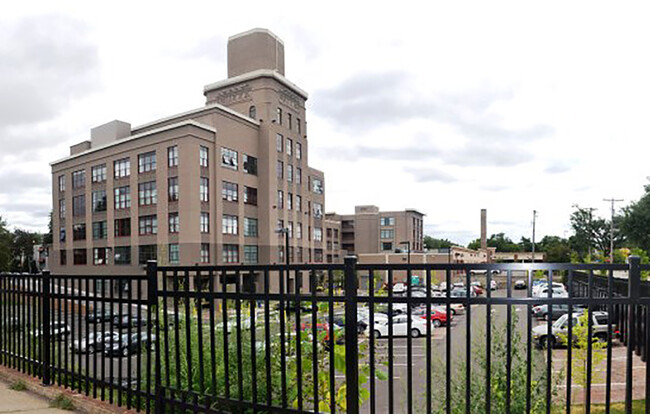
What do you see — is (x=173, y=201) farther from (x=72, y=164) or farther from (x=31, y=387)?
(x=31, y=387)

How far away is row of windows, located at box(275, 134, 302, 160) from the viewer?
174 feet

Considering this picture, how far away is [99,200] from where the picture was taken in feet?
169

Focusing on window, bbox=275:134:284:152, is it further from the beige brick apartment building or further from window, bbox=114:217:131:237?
window, bbox=114:217:131:237

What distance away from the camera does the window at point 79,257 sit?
5325 centimetres

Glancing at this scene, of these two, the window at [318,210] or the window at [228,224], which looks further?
the window at [318,210]

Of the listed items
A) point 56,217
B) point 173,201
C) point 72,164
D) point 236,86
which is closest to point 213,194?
point 173,201

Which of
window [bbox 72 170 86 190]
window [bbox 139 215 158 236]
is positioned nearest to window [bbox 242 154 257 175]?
window [bbox 139 215 158 236]

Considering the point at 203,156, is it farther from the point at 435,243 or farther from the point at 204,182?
the point at 435,243

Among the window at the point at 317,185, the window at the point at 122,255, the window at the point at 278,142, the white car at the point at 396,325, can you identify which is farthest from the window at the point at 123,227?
the white car at the point at 396,325

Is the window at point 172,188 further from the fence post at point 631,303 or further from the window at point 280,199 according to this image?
the fence post at point 631,303

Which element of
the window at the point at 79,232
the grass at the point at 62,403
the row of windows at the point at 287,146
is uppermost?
the row of windows at the point at 287,146

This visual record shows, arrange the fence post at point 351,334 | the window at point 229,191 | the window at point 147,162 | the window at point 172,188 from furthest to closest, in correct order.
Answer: the window at point 229,191
the window at point 147,162
the window at point 172,188
the fence post at point 351,334

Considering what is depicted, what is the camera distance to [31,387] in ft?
21.2

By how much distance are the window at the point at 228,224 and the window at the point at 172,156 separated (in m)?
7.17
